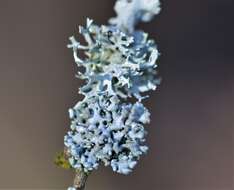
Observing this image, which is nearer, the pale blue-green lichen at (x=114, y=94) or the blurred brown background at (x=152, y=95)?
the pale blue-green lichen at (x=114, y=94)

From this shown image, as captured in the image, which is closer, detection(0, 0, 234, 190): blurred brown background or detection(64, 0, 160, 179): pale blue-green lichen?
detection(64, 0, 160, 179): pale blue-green lichen

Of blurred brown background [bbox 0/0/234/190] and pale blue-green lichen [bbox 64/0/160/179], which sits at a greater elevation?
blurred brown background [bbox 0/0/234/190]

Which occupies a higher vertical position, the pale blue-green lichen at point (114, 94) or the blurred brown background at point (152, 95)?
the blurred brown background at point (152, 95)
